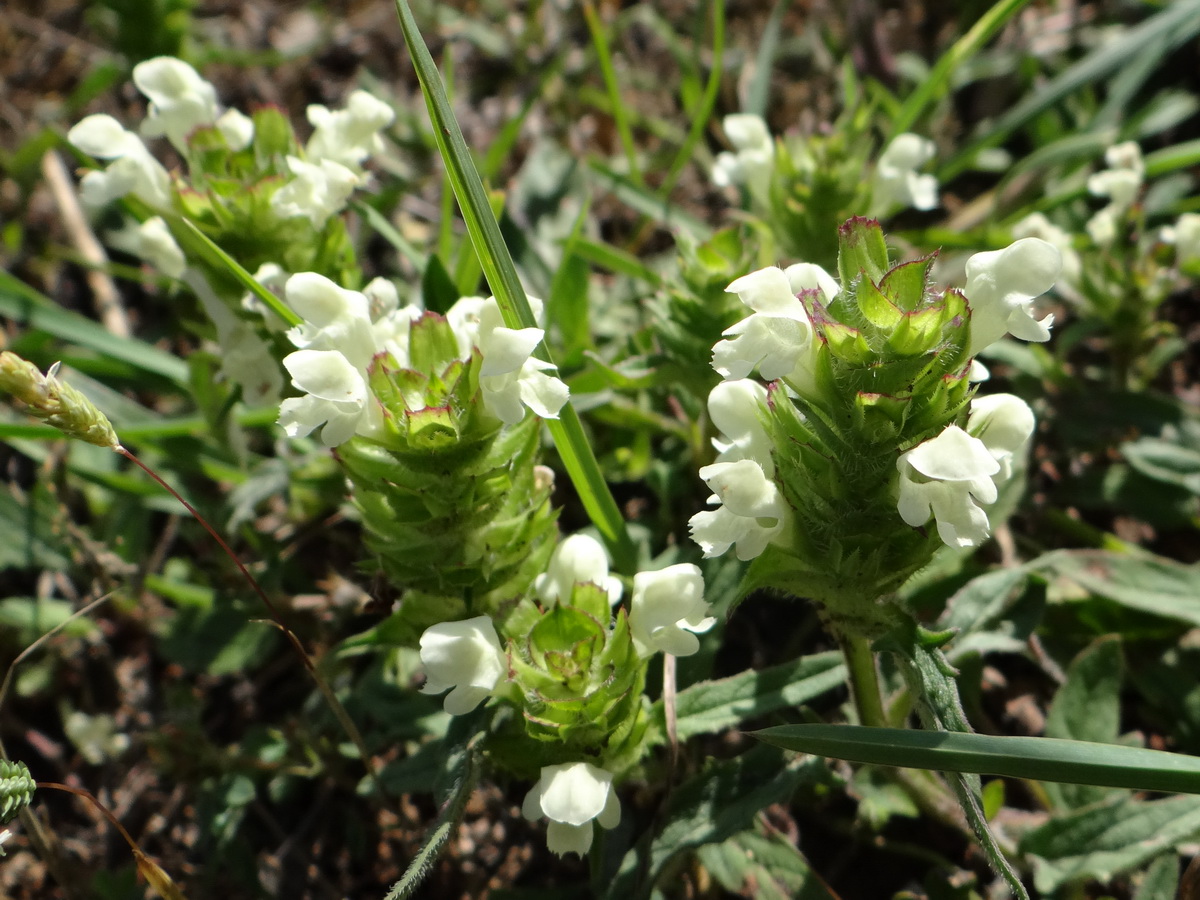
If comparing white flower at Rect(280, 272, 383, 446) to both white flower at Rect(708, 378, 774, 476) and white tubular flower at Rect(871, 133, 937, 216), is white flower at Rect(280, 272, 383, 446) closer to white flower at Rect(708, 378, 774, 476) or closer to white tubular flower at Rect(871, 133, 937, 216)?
white flower at Rect(708, 378, 774, 476)

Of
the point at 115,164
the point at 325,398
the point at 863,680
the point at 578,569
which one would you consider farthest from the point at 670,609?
the point at 115,164

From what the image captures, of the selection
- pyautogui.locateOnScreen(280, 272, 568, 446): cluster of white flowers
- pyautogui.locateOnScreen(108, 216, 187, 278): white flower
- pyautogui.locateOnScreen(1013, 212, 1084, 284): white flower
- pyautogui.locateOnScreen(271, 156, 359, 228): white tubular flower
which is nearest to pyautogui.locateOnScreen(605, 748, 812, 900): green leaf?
pyautogui.locateOnScreen(280, 272, 568, 446): cluster of white flowers

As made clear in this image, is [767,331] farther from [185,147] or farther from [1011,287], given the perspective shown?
[185,147]

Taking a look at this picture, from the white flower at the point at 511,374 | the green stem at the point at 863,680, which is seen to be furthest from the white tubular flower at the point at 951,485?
the white flower at the point at 511,374

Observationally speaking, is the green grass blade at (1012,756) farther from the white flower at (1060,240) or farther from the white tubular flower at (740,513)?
the white flower at (1060,240)

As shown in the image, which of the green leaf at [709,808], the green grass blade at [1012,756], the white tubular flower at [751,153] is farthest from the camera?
the white tubular flower at [751,153]

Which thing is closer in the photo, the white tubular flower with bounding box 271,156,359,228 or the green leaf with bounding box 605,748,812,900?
the green leaf with bounding box 605,748,812,900
